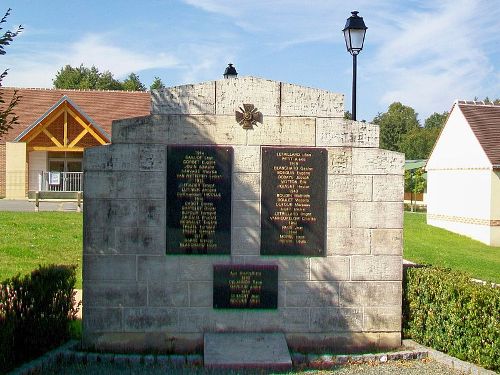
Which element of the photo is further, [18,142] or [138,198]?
[18,142]

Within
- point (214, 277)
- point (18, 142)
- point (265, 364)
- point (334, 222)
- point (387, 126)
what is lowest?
point (265, 364)

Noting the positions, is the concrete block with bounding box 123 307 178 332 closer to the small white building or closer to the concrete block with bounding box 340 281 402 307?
the concrete block with bounding box 340 281 402 307

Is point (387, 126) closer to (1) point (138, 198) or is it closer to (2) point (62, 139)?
(2) point (62, 139)

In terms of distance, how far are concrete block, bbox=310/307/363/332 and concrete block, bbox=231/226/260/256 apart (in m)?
1.28

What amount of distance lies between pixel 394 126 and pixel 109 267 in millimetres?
83366

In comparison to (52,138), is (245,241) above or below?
below

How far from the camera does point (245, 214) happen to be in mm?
8875

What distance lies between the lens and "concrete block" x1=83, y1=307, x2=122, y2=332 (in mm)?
8711

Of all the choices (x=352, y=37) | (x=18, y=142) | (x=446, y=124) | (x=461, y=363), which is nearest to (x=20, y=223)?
(x=352, y=37)

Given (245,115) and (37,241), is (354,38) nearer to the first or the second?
(245,115)

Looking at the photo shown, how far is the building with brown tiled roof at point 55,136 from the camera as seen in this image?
33.1 meters

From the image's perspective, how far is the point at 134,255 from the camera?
8.77 metres

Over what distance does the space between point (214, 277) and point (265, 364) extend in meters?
1.55

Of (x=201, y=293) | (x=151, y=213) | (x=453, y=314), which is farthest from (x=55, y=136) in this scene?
(x=453, y=314)
